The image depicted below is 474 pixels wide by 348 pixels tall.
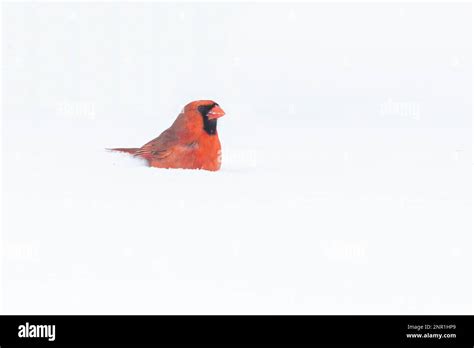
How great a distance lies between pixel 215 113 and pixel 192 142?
33 centimetres

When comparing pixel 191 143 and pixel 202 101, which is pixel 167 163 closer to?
pixel 191 143

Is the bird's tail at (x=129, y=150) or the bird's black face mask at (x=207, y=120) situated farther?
the bird's tail at (x=129, y=150)

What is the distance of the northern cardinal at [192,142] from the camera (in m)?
5.66

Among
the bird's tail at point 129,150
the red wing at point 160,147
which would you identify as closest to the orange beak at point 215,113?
the red wing at point 160,147

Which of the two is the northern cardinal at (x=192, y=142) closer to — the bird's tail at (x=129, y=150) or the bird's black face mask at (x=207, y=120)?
the bird's black face mask at (x=207, y=120)

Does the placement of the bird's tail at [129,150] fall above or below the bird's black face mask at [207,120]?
below

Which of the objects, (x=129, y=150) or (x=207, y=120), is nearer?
(x=207, y=120)

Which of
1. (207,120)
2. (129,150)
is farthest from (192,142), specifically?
(129,150)

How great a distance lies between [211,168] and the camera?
18.8ft

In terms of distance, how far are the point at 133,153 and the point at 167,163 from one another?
45 cm

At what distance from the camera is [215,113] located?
18.9 ft

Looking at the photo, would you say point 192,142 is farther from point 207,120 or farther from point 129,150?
point 129,150
